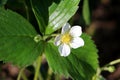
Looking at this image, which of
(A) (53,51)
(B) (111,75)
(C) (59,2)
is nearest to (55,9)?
(C) (59,2)

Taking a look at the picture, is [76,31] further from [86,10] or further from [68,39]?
[86,10]

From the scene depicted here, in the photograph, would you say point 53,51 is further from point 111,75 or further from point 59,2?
point 111,75

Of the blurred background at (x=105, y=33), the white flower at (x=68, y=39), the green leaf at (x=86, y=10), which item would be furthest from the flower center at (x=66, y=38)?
the blurred background at (x=105, y=33)

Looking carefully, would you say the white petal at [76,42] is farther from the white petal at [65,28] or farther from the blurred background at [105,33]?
the blurred background at [105,33]

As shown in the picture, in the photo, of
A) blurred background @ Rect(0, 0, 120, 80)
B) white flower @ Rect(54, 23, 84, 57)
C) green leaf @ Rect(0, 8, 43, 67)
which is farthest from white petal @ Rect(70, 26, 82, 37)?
blurred background @ Rect(0, 0, 120, 80)

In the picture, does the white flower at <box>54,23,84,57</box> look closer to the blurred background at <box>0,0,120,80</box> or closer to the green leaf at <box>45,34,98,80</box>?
the green leaf at <box>45,34,98,80</box>

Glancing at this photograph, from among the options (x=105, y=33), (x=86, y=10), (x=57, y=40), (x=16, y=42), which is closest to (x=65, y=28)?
(x=57, y=40)
